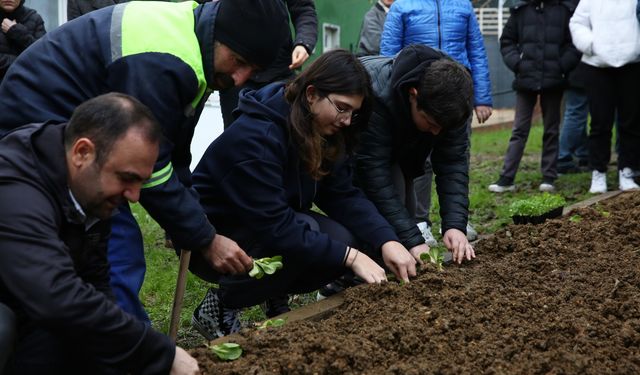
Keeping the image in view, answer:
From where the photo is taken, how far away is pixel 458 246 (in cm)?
471

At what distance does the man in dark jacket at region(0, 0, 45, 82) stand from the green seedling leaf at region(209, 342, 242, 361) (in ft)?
13.9

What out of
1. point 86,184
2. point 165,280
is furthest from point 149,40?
point 165,280

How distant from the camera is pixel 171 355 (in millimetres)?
2705

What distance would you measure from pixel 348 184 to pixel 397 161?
64 cm

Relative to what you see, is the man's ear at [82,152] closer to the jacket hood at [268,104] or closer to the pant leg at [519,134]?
the jacket hood at [268,104]

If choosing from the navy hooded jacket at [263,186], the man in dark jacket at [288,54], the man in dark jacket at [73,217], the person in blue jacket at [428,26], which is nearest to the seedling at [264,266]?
the navy hooded jacket at [263,186]

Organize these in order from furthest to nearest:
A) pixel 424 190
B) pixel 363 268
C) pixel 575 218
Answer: pixel 424 190 → pixel 575 218 → pixel 363 268

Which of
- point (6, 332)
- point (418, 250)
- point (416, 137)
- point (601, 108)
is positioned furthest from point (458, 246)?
point (601, 108)

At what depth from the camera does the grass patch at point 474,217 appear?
497cm

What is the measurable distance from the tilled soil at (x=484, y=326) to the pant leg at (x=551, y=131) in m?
3.67

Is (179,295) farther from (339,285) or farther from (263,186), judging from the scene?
(339,285)

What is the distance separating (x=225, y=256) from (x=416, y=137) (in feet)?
5.22

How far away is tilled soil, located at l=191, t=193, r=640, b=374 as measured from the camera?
3072 mm

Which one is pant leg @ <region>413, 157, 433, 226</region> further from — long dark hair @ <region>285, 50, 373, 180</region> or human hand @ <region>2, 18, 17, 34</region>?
human hand @ <region>2, 18, 17, 34</region>
